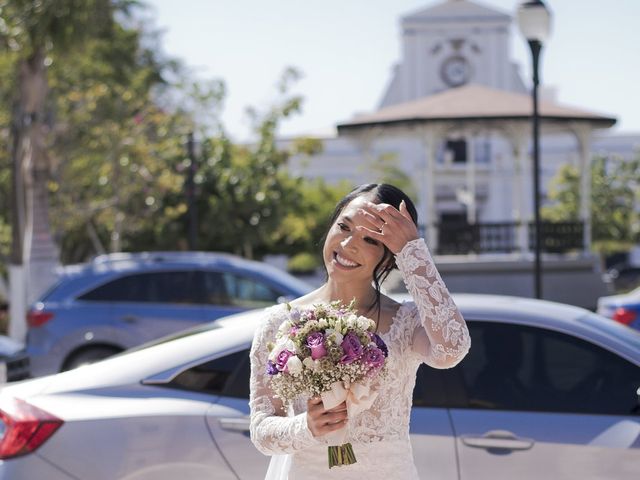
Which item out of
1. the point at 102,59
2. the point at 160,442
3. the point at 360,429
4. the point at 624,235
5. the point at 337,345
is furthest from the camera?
the point at 624,235

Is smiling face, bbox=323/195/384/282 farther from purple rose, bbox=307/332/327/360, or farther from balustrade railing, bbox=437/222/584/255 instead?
balustrade railing, bbox=437/222/584/255

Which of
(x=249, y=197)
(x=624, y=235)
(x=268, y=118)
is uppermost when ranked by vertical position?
(x=268, y=118)

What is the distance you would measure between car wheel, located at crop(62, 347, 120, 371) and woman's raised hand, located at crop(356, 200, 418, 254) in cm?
853

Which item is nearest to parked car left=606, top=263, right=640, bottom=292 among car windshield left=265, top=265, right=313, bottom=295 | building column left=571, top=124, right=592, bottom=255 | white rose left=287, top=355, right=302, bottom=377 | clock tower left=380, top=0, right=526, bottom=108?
building column left=571, top=124, right=592, bottom=255

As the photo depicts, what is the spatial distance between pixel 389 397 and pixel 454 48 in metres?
70.2

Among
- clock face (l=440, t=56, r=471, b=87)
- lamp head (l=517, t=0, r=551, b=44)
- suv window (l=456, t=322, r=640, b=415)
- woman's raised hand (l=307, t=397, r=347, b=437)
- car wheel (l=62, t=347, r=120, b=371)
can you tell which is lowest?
car wheel (l=62, t=347, r=120, b=371)

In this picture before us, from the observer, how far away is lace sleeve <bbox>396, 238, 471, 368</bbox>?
3232mm

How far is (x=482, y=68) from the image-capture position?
237 ft

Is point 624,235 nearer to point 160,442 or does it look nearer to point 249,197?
point 249,197

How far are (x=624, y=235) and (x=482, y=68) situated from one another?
31.6 m

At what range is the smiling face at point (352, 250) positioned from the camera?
11.1 feet

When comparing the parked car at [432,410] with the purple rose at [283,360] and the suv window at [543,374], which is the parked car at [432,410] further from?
the purple rose at [283,360]

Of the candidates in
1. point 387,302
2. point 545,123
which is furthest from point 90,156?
point 387,302

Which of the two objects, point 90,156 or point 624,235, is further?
point 624,235
